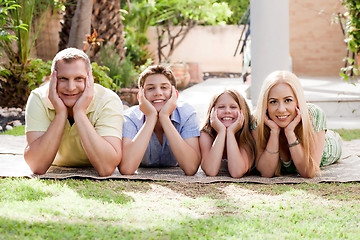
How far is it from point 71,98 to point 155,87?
0.60m

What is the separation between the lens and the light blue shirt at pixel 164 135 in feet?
17.5

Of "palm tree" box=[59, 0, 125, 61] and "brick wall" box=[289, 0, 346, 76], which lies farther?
"brick wall" box=[289, 0, 346, 76]

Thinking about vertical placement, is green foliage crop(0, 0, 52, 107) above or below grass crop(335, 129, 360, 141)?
above

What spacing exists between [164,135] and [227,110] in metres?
0.51

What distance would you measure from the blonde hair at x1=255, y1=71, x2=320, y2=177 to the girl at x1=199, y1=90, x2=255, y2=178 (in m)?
0.14

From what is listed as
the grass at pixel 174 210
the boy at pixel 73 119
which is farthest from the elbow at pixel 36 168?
the grass at pixel 174 210

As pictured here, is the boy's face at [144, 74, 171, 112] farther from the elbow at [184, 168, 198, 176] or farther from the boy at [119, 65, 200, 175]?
the elbow at [184, 168, 198, 176]

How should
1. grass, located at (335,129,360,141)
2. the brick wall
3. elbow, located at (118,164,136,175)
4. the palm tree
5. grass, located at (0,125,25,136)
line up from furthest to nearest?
1. the brick wall
2. the palm tree
3. grass, located at (0,125,25,136)
4. grass, located at (335,129,360,141)
5. elbow, located at (118,164,136,175)

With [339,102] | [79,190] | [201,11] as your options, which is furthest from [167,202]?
[201,11]

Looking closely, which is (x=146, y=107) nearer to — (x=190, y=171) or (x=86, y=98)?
(x=86, y=98)

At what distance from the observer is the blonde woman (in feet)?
16.6

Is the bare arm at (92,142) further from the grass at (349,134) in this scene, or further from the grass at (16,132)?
the grass at (16,132)

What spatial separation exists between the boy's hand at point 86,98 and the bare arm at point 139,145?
1.29 ft

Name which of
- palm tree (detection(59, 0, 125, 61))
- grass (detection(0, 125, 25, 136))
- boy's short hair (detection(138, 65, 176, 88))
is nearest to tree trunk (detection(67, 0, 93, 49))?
palm tree (detection(59, 0, 125, 61))
